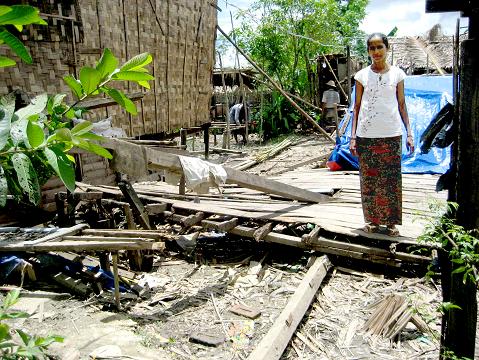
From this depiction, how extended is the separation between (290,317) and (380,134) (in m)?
1.89

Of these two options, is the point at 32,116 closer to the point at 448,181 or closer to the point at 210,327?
the point at 448,181

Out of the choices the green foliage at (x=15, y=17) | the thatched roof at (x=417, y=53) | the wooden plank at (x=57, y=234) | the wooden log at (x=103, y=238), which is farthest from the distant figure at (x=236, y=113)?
the green foliage at (x=15, y=17)

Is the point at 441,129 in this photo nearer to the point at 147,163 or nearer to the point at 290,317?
the point at 290,317

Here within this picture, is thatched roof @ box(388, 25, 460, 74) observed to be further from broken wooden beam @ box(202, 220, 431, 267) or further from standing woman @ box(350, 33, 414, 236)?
broken wooden beam @ box(202, 220, 431, 267)

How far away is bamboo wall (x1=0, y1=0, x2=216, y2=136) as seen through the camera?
529 cm

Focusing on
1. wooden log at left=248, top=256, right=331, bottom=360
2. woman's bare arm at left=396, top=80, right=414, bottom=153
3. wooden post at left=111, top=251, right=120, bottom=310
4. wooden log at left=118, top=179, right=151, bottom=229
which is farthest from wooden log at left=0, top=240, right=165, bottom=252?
woman's bare arm at left=396, top=80, right=414, bottom=153

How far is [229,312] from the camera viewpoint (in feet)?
12.7

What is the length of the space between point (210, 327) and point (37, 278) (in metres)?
1.64

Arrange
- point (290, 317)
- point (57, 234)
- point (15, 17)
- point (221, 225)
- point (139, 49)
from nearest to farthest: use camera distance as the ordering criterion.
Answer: point (15, 17)
point (290, 317)
point (57, 234)
point (221, 225)
point (139, 49)

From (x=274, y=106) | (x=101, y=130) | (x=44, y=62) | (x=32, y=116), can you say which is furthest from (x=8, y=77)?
(x=274, y=106)

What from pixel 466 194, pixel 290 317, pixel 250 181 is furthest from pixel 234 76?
pixel 466 194

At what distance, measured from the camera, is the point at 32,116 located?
3.74 ft

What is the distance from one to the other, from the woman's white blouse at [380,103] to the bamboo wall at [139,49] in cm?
356

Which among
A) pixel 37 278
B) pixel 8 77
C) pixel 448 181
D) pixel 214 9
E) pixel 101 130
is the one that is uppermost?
pixel 214 9
